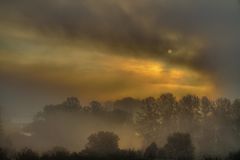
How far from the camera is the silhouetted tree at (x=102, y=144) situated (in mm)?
65113

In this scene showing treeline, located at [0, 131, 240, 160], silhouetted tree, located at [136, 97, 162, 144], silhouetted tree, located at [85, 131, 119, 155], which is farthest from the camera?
silhouetted tree, located at [136, 97, 162, 144]

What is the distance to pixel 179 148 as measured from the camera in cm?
8531

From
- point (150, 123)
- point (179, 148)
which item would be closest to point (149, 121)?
point (150, 123)

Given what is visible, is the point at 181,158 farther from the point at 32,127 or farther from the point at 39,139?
the point at 32,127

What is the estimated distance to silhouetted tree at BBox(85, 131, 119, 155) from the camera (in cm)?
6511

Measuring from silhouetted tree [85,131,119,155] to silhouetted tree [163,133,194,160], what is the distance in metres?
9.73

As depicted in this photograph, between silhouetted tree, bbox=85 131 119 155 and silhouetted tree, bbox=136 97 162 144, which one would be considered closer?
silhouetted tree, bbox=85 131 119 155

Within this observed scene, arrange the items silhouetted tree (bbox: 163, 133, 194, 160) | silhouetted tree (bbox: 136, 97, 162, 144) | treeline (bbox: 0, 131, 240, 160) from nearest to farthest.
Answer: treeline (bbox: 0, 131, 240, 160) → silhouetted tree (bbox: 163, 133, 194, 160) → silhouetted tree (bbox: 136, 97, 162, 144)

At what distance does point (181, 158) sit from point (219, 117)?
49342 millimetres

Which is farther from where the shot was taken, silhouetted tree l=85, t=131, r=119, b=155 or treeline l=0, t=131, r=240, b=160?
silhouetted tree l=85, t=131, r=119, b=155

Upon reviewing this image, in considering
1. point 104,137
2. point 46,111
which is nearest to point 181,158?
point 104,137

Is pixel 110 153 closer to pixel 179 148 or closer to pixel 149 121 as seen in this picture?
pixel 179 148

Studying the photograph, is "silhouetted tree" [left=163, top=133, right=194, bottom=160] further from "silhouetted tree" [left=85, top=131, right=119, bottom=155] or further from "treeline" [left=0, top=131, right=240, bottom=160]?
"silhouetted tree" [left=85, top=131, right=119, bottom=155]

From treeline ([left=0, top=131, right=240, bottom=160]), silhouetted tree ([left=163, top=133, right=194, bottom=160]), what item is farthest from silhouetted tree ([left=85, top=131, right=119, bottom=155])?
silhouetted tree ([left=163, top=133, right=194, bottom=160])
